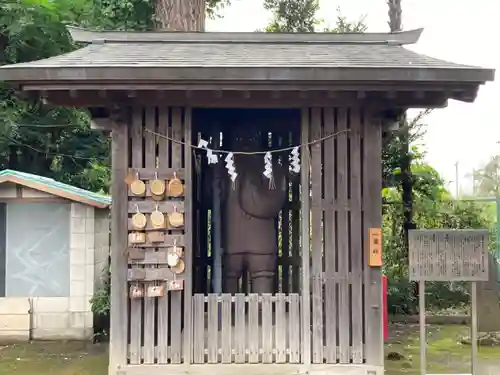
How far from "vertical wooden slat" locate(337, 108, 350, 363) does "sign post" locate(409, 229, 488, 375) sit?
566mm

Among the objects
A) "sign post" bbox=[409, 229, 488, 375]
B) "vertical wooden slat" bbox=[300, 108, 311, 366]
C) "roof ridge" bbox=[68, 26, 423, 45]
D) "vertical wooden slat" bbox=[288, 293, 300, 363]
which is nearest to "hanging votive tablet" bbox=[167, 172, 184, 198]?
Result: "vertical wooden slat" bbox=[300, 108, 311, 366]

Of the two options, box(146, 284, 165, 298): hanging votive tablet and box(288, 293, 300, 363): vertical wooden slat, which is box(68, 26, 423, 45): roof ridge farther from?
box(288, 293, 300, 363): vertical wooden slat

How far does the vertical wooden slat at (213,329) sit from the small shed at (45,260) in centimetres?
311

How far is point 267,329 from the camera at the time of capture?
16.8 feet

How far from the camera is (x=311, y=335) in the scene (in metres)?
5.12

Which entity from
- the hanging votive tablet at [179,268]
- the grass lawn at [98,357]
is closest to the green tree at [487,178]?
the grass lawn at [98,357]

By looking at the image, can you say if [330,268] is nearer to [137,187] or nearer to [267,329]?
[267,329]

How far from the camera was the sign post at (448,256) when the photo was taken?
16.4ft

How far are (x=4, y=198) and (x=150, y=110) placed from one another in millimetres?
3619

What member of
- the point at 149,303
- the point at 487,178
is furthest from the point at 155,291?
the point at 487,178

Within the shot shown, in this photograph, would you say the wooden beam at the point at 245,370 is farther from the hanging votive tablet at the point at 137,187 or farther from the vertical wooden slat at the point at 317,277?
the hanging votive tablet at the point at 137,187

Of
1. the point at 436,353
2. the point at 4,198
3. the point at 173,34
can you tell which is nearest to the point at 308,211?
the point at 173,34

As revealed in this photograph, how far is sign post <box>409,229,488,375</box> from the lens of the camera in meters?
5.01

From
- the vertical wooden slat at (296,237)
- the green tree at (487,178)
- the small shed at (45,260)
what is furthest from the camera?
the green tree at (487,178)
